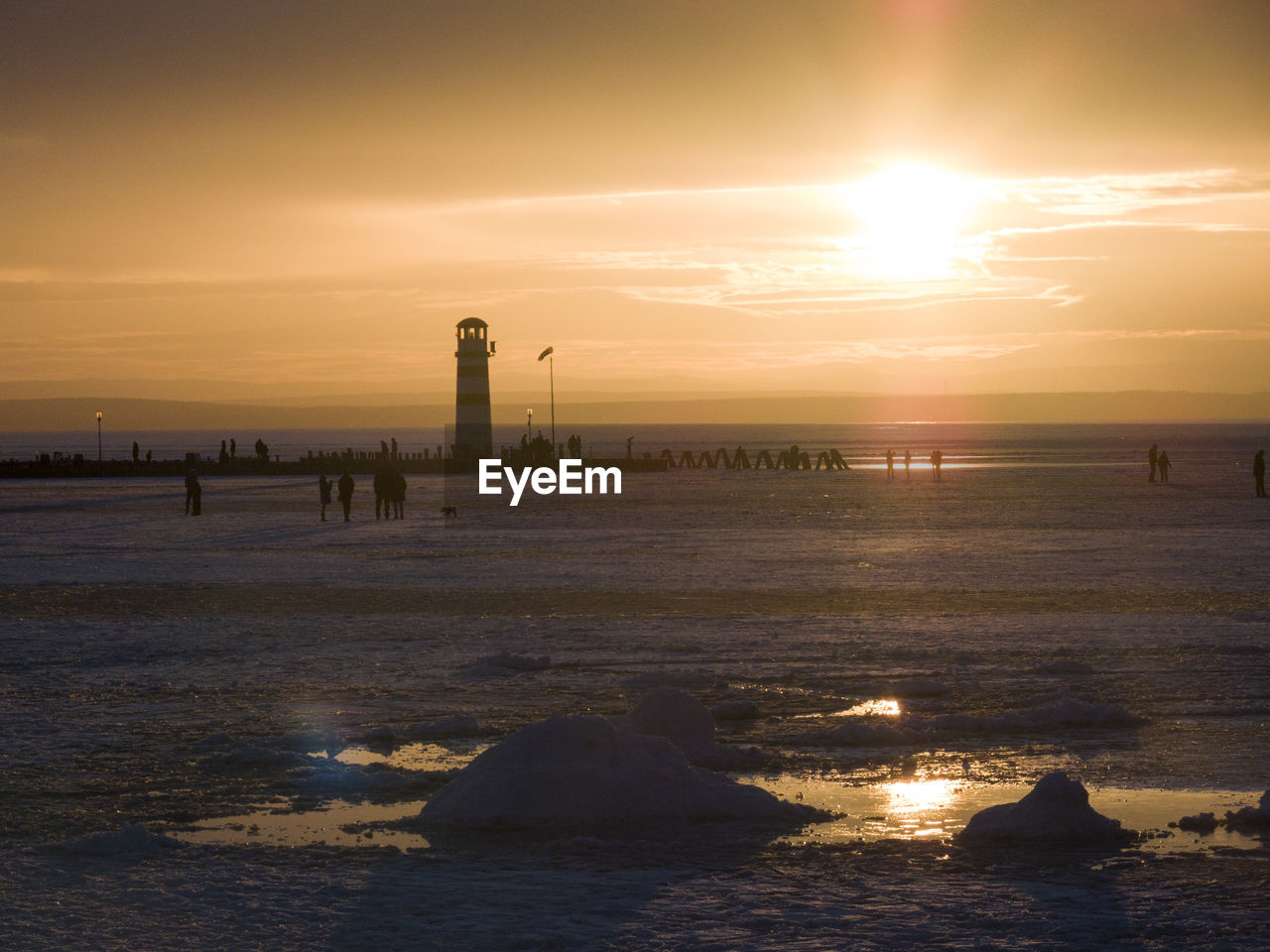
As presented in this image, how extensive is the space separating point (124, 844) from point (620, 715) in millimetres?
4097

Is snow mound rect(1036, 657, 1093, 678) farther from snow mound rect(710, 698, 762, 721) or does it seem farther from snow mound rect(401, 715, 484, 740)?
snow mound rect(401, 715, 484, 740)

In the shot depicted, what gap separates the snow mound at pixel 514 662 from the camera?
42.4 feet

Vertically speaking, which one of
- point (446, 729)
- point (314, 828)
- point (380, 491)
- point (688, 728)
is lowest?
point (314, 828)

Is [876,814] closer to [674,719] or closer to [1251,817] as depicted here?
[674,719]

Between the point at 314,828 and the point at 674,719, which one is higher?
the point at 674,719

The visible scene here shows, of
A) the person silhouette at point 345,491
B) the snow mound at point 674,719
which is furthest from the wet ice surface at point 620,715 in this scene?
the person silhouette at point 345,491

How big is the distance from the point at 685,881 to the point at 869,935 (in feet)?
3.58

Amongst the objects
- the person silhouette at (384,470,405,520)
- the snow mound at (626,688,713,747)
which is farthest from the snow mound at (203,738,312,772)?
the person silhouette at (384,470,405,520)

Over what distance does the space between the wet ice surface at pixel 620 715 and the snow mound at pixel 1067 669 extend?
1.2 inches

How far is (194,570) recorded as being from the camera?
22.5 metres

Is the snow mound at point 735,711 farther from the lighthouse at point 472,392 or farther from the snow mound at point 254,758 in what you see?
the lighthouse at point 472,392

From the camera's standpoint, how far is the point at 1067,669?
12297mm

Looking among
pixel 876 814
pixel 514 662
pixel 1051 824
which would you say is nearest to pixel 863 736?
pixel 876 814

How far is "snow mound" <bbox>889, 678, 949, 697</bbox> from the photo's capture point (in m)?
11.5
